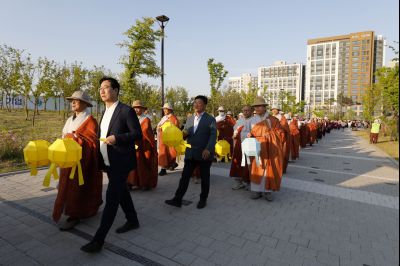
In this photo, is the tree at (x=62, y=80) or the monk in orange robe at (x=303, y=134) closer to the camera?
the monk in orange robe at (x=303, y=134)

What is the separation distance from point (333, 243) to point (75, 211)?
363 cm

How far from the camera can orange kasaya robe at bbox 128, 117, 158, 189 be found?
5816 millimetres

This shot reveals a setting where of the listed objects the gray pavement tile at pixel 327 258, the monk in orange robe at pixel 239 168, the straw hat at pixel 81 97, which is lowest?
the gray pavement tile at pixel 327 258

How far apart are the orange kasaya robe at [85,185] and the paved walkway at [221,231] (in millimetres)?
287

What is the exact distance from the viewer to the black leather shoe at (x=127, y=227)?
388 cm

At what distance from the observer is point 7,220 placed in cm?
421

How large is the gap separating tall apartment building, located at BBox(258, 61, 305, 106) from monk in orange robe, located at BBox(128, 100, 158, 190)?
5235 inches

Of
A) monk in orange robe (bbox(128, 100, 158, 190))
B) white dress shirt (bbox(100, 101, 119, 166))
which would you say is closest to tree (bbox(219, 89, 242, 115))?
monk in orange robe (bbox(128, 100, 158, 190))

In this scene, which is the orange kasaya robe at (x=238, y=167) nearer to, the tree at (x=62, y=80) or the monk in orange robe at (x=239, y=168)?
the monk in orange robe at (x=239, y=168)

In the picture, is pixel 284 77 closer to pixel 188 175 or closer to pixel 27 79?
pixel 27 79

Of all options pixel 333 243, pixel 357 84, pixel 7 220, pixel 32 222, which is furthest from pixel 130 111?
pixel 357 84

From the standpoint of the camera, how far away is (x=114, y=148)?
3.47 metres

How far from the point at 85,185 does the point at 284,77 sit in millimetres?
146451

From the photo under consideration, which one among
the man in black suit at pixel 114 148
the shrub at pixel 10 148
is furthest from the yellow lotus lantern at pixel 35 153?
the shrub at pixel 10 148
